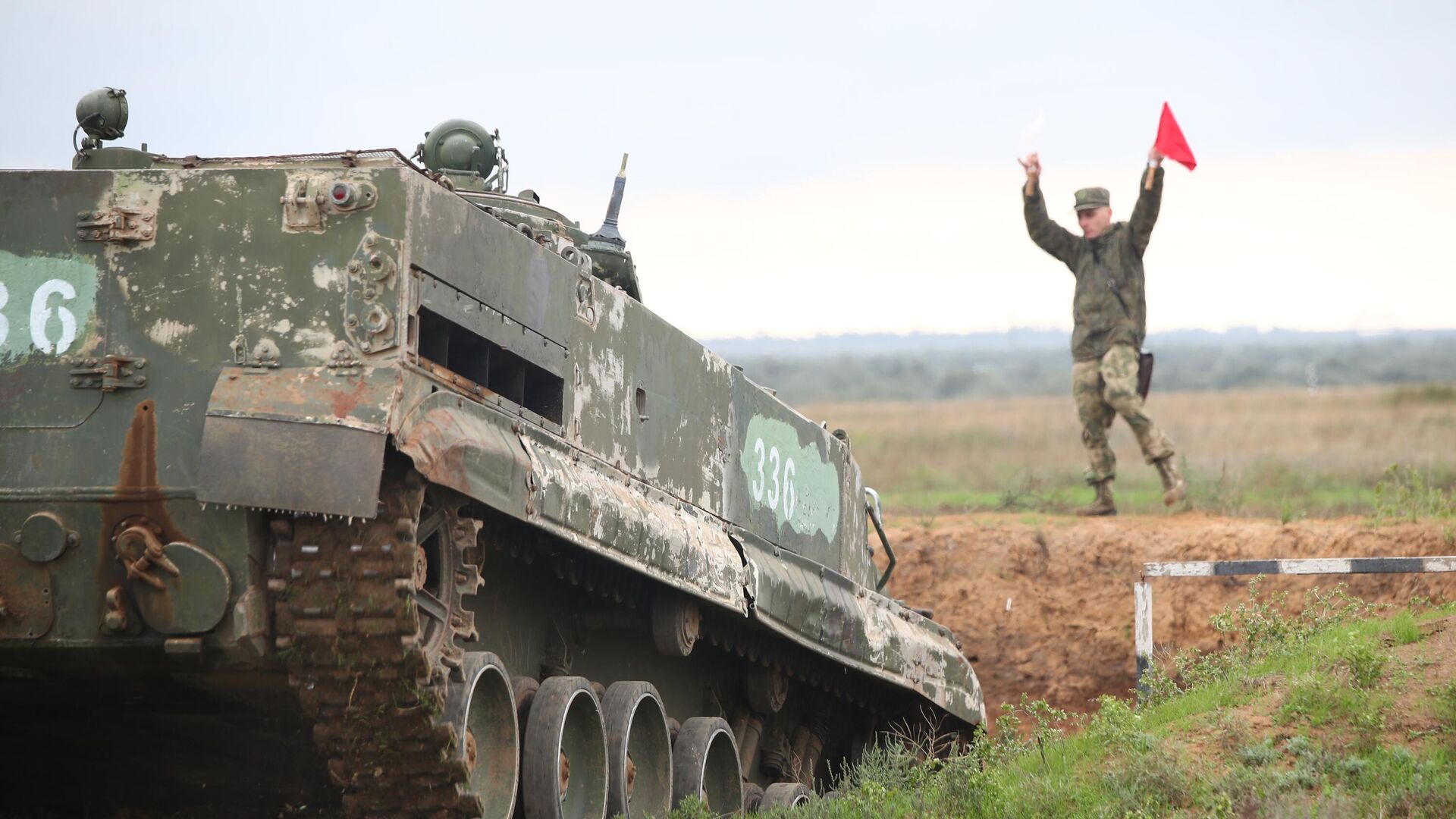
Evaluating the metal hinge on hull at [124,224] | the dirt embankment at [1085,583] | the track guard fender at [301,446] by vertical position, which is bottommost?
the dirt embankment at [1085,583]

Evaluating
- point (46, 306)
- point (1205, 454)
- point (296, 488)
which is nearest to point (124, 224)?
point (46, 306)

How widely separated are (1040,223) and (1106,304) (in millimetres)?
923

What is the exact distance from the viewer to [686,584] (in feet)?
30.5

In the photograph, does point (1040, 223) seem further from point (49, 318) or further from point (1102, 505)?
point (49, 318)

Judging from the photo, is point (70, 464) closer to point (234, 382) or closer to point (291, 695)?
point (234, 382)

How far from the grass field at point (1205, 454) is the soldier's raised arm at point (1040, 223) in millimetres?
2501

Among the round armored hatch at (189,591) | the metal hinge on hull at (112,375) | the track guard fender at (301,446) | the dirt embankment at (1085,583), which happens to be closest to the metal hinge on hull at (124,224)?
the metal hinge on hull at (112,375)

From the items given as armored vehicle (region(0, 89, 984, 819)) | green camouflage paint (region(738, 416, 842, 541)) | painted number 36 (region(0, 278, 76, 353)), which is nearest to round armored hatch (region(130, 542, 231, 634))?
armored vehicle (region(0, 89, 984, 819))

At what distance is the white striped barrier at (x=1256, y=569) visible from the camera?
456 inches

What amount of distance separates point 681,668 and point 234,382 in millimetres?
4435

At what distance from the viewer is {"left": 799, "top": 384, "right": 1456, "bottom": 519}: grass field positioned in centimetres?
1936

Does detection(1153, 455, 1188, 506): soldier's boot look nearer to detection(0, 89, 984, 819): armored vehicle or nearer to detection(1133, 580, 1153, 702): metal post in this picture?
detection(1133, 580, 1153, 702): metal post

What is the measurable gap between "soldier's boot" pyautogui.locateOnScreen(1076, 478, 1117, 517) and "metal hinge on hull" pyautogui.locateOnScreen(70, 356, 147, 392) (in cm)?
1170

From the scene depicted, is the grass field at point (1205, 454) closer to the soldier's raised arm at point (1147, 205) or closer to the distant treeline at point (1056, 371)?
the soldier's raised arm at point (1147, 205)
